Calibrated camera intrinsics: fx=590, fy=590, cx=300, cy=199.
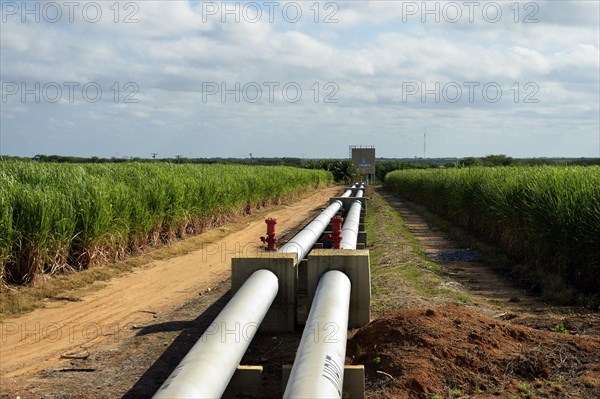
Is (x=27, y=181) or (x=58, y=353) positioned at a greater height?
(x=27, y=181)

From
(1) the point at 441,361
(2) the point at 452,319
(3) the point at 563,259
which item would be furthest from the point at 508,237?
(1) the point at 441,361

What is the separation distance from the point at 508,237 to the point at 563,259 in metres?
4.28

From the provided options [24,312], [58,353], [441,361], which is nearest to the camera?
[441,361]

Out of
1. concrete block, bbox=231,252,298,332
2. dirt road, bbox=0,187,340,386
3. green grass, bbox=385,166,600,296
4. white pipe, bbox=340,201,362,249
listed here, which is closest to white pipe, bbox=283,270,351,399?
concrete block, bbox=231,252,298,332

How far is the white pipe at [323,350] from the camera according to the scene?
12.8ft

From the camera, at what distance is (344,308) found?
6051mm

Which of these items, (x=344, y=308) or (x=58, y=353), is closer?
(x=344, y=308)

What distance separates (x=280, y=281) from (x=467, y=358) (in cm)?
272

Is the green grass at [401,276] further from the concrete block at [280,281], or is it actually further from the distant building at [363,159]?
the distant building at [363,159]

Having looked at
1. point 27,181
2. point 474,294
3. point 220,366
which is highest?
point 27,181

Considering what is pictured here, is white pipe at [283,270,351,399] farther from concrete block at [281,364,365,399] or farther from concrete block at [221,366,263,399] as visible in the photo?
concrete block at [221,366,263,399]

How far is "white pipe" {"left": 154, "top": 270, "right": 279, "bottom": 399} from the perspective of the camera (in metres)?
3.91

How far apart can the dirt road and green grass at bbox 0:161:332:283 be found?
3.09 ft

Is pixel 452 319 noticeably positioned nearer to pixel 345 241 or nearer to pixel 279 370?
pixel 279 370
